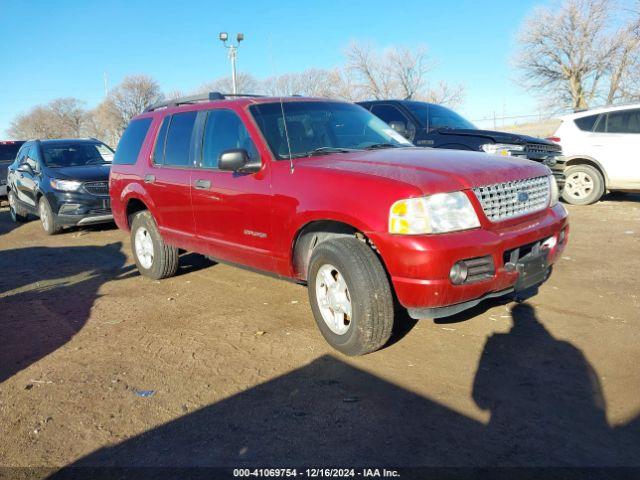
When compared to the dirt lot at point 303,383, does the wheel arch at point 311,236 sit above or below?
above

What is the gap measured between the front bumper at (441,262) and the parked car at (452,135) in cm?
A: 453

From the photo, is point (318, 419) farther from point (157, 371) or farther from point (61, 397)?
point (61, 397)

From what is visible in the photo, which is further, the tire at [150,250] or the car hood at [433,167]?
the tire at [150,250]

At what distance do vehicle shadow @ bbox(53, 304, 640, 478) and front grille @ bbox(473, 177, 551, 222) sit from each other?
102 cm

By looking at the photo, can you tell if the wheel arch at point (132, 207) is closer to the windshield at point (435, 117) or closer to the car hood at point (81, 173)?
the car hood at point (81, 173)

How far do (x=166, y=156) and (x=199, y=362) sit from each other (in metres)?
2.60

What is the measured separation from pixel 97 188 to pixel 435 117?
20.1ft

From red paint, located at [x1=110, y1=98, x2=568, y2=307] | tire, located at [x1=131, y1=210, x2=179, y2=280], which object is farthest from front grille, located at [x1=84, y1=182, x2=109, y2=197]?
red paint, located at [x1=110, y1=98, x2=568, y2=307]

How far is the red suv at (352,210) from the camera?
321 cm

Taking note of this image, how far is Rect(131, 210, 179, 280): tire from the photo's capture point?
5.80 m

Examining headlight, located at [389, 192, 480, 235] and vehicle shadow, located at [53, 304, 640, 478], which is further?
headlight, located at [389, 192, 480, 235]

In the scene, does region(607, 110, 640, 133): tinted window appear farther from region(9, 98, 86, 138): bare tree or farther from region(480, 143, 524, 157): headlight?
region(9, 98, 86, 138): bare tree

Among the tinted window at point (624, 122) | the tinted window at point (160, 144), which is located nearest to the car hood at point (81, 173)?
the tinted window at point (160, 144)

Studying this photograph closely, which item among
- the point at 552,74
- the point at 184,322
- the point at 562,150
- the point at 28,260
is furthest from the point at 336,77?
the point at 184,322
